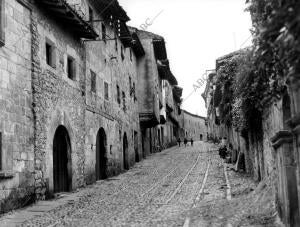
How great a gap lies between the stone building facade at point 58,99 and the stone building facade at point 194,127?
54.7 m

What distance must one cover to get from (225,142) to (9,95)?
22.8 meters

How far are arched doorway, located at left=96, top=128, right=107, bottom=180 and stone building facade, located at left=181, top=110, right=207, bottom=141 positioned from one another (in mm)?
58336

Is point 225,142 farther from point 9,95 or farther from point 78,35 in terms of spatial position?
point 9,95

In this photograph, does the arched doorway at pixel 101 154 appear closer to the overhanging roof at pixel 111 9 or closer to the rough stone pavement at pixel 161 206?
the rough stone pavement at pixel 161 206

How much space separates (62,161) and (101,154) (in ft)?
16.2

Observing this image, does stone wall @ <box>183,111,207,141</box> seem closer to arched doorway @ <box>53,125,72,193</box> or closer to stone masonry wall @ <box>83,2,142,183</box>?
stone masonry wall @ <box>83,2,142,183</box>

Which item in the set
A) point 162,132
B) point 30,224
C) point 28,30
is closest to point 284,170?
point 30,224

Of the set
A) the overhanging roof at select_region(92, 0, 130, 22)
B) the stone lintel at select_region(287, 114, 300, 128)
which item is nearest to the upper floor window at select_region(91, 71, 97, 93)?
the overhanging roof at select_region(92, 0, 130, 22)

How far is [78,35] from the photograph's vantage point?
1806cm

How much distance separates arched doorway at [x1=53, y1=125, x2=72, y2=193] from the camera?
15430 mm

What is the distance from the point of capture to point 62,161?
635 inches

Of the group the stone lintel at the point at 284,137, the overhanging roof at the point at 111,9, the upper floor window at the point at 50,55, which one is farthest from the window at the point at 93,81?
the stone lintel at the point at 284,137

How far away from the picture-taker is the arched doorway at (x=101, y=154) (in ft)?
67.2

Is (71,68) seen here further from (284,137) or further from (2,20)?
(284,137)
